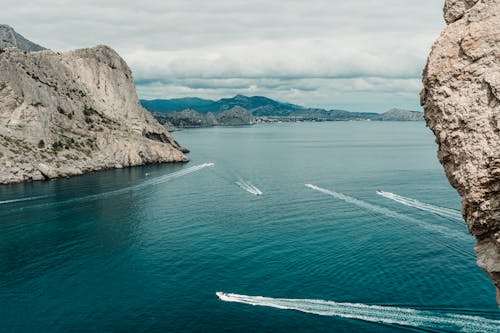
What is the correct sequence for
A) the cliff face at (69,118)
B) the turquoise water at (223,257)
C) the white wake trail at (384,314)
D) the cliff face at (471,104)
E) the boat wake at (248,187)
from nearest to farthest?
the cliff face at (471,104) < the white wake trail at (384,314) < the turquoise water at (223,257) < the boat wake at (248,187) < the cliff face at (69,118)

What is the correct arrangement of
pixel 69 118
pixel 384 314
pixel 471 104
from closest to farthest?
pixel 471 104 → pixel 384 314 → pixel 69 118

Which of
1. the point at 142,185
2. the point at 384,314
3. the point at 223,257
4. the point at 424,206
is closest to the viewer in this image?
the point at 384,314

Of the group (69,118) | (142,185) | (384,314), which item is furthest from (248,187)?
(69,118)

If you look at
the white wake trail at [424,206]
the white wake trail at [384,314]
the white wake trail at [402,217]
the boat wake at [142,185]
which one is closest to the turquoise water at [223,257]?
the white wake trail at [402,217]

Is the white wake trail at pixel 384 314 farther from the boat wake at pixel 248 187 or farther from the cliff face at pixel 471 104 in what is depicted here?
the boat wake at pixel 248 187

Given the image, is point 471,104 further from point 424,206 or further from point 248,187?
point 248,187
